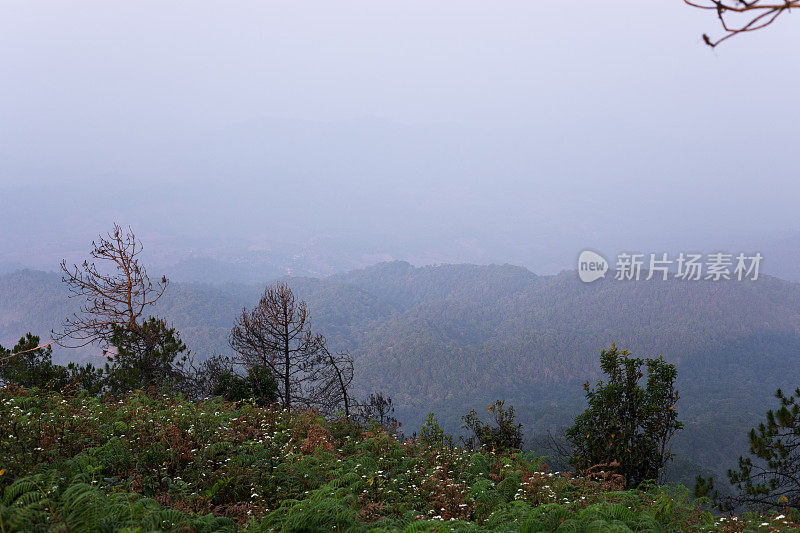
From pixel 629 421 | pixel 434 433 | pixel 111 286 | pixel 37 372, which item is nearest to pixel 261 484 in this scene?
pixel 434 433

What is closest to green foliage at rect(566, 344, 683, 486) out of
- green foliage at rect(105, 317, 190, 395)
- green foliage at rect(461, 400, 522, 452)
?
green foliage at rect(461, 400, 522, 452)

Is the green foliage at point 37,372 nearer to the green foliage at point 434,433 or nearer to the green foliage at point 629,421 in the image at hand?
the green foliage at point 434,433

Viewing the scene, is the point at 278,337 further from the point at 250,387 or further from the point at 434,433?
the point at 434,433

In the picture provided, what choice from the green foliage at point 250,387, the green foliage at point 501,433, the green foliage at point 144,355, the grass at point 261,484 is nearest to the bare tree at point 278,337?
the green foliage at point 250,387

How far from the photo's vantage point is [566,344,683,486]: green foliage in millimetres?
12562

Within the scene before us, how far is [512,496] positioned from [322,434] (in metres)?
4.21

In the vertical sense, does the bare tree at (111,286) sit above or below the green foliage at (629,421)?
above

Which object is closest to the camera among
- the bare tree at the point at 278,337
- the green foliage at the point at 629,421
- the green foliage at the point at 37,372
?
the green foliage at the point at 629,421

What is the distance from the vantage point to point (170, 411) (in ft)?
31.7

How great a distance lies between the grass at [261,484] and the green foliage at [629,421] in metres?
3.90

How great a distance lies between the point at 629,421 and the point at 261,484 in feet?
34.5

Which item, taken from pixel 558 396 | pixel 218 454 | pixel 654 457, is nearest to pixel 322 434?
pixel 218 454

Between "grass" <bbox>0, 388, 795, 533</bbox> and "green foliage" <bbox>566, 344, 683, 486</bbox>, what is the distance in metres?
3.90

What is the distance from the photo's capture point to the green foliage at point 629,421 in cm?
1256
